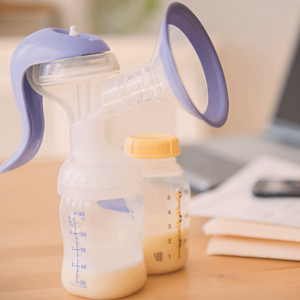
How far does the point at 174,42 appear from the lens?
11.8 inches

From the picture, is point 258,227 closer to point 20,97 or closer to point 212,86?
point 212,86

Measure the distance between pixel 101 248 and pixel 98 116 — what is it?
0.39ft

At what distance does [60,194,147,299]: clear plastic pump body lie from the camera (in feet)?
1.06

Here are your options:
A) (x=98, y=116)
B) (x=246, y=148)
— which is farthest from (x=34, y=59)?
(x=246, y=148)

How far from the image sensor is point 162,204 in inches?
15.0

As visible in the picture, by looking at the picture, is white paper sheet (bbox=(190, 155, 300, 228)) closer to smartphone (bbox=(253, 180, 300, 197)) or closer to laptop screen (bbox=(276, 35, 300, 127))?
smartphone (bbox=(253, 180, 300, 197))

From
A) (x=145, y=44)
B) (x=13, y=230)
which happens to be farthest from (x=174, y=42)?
(x=145, y=44)

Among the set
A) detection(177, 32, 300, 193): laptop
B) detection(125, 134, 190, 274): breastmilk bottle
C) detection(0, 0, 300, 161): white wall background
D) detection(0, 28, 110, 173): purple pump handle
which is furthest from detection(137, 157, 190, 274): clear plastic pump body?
detection(0, 0, 300, 161): white wall background

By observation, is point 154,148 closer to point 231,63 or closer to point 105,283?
point 105,283

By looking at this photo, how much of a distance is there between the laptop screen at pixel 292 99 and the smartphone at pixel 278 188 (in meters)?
0.48

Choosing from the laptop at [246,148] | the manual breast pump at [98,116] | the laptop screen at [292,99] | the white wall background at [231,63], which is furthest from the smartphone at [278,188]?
the white wall background at [231,63]

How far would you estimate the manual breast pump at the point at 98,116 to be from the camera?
30 cm

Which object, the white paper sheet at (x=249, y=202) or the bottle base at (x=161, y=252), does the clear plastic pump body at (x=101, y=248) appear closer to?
the bottle base at (x=161, y=252)

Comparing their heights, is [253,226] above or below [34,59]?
below
